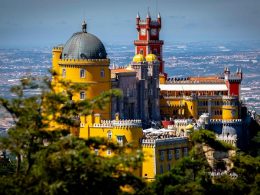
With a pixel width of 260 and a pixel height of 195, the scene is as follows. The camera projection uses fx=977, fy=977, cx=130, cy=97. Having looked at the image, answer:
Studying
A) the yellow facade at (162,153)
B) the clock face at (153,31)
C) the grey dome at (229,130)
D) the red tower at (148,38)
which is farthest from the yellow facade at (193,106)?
the yellow facade at (162,153)

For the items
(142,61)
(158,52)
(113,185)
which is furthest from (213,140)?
(158,52)

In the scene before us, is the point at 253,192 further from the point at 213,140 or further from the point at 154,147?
the point at 154,147

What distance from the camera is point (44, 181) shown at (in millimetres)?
48688

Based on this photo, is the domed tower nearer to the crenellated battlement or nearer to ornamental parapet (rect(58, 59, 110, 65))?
ornamental parapet (rect(58, 59, 110, 65))

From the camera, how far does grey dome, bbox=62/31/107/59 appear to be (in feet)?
312

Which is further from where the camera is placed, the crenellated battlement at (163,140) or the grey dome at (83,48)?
the grey dome at (83,48)

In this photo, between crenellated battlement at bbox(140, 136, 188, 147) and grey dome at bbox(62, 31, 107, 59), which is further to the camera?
grey dome at bbox(62, 31, 107, 59)

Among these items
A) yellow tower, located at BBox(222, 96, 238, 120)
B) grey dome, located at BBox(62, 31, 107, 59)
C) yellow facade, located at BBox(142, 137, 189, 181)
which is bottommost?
yellow facade, located at BBox(142, 137, 189, 181)

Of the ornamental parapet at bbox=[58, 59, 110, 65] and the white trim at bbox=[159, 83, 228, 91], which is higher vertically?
the ornamental parapet at bbox=[58, 59, 110, 65]

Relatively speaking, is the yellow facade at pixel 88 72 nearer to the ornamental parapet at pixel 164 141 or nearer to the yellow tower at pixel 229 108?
the ornamental parapet at pixel 164 141

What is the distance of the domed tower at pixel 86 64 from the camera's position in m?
94.8

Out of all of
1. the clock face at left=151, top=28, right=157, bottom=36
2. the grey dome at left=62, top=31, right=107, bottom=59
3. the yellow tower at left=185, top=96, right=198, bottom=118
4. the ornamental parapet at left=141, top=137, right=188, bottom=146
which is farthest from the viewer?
the clock face at left=151, top=28, right=157, bottom=36

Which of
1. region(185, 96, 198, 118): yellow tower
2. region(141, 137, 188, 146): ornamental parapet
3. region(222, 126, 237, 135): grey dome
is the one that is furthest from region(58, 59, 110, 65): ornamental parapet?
region(185, 96, 198, 118): yellow tower

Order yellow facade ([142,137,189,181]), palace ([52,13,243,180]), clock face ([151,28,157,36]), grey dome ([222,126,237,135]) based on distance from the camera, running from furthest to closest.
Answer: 1. clock face ([151,28,157,36])
2. grey dome ([222,126,237,135])
3. palace ([52,13,243,180])
4. yellow facade ([142,137,189,181])
